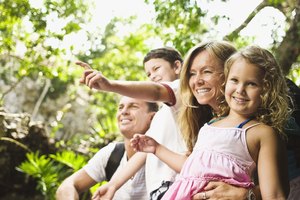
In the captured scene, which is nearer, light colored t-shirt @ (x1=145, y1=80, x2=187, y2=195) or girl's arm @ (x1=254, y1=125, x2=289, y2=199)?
girl's arm @ (x1=254, y1=125, x2=289, y2=199)

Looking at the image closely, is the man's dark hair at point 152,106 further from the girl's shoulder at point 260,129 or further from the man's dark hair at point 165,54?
the girl's shoulder at point 260,129

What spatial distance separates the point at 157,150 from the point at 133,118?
82 cm

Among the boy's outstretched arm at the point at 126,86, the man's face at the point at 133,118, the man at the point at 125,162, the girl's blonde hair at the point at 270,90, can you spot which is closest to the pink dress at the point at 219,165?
the girl's blonde hair at the point at 270,90

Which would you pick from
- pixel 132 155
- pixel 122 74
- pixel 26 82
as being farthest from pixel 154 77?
pixel 26 82

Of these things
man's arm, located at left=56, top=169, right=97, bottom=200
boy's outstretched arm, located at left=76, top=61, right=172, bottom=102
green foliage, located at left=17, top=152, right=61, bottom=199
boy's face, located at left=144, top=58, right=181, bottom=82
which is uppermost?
boy's face, located at left=144, top=58, right=181, bottom=82

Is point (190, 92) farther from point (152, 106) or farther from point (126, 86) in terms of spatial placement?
point (152, 106)

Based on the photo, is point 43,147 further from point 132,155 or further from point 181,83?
point 181,83

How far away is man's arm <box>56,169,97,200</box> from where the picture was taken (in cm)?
333

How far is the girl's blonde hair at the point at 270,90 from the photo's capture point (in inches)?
87.5

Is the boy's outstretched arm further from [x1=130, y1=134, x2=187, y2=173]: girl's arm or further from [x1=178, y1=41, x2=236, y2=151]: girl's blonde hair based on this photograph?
[x1=130, y1=134, x2=187, y2=173]: girl's arm

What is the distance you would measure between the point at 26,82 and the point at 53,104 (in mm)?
1449

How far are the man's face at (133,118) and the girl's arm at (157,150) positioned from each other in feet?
2.49

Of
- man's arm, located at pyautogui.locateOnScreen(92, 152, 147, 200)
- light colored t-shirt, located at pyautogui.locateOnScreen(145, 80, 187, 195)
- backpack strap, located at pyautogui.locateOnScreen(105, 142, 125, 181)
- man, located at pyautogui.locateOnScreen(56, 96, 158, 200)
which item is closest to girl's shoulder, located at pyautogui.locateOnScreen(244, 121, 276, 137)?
light colored t-shirt, located at pyautogui.locateOnScreen(145, 80, 187, 195)

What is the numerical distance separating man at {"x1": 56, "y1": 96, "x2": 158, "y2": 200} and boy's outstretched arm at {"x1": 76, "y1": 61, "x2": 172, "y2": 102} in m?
0.60
